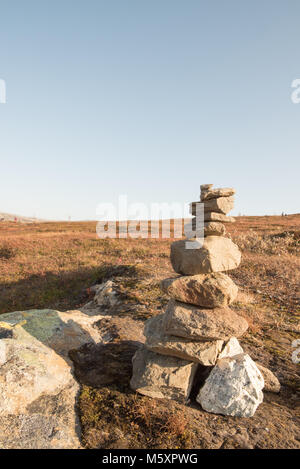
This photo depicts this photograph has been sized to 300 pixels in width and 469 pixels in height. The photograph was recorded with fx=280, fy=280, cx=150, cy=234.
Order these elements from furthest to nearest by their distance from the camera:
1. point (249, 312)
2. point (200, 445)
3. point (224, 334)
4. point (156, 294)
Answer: point (156, 294), point (249, 312), point (224, 334), point (200, 445)

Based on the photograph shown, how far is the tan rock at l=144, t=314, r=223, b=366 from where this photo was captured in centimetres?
737

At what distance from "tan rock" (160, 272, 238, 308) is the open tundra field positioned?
8.50 feet

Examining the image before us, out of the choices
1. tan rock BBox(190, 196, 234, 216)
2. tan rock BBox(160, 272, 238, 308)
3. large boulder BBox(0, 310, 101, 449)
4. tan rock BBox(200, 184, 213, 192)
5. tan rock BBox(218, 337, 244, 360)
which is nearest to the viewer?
large boulder BBox(0, 310, 101, 449)

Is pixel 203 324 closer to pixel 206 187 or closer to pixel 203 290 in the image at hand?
pixel 203 290

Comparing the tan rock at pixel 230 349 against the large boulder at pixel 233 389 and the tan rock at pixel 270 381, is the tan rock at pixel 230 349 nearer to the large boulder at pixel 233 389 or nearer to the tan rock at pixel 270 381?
the large boulder at pixel 233 389

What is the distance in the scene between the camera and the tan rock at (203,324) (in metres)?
7.37

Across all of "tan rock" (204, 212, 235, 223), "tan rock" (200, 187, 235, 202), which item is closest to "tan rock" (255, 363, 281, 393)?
"tan rock" (204, 212, 235, 223)

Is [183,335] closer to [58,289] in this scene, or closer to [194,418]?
[194,418]

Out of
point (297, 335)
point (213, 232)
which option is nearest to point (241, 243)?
point (297, 335)

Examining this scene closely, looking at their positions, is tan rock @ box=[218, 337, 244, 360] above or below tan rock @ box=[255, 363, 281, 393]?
above

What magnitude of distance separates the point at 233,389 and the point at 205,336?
1337 mm

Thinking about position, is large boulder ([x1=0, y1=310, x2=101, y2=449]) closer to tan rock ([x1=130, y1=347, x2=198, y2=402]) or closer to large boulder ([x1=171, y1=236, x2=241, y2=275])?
tan rock ([x1=130, y1=347, x2=198, y2=402])

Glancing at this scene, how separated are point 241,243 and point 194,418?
2264 cm
